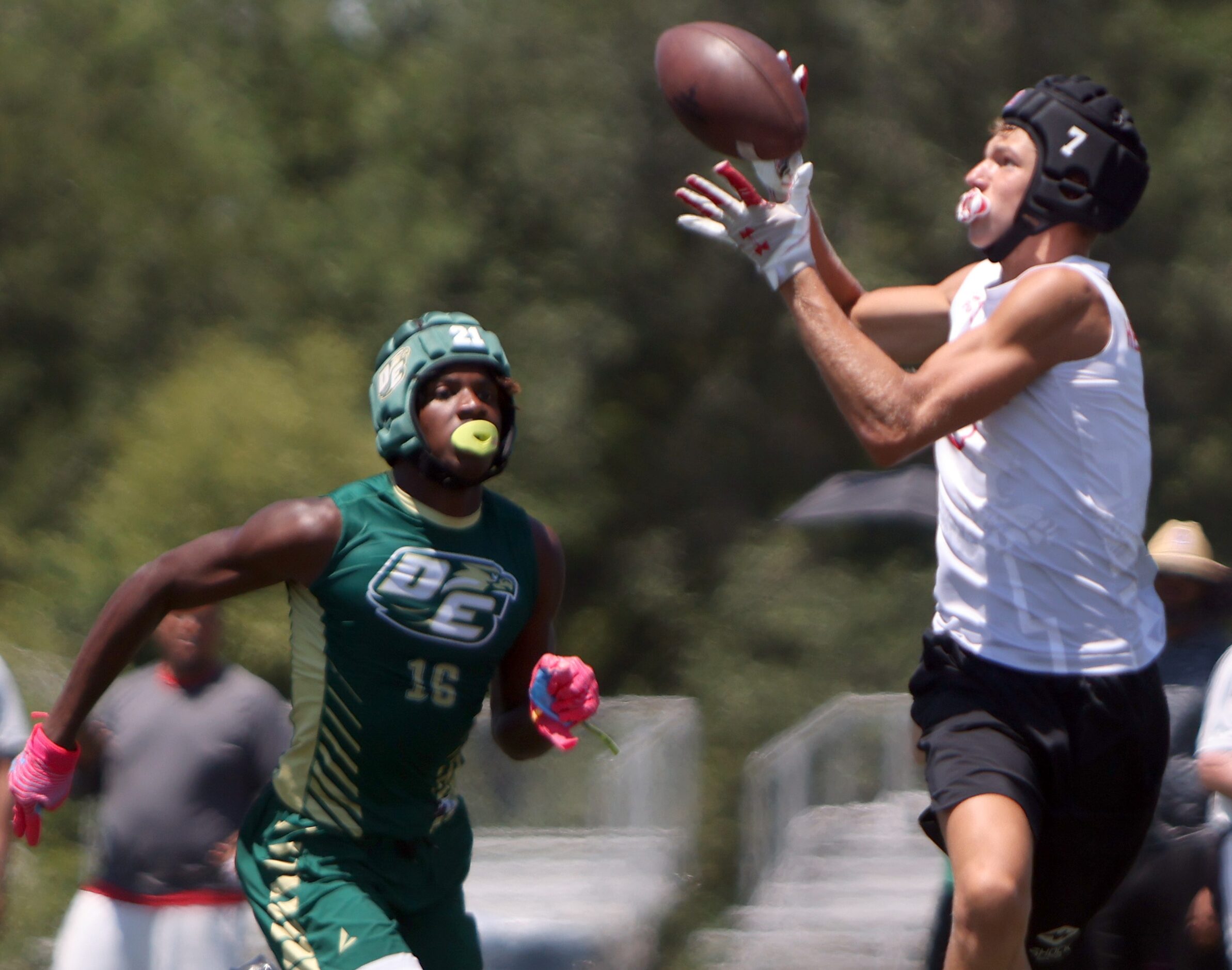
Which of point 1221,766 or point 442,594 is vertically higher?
point 442,594

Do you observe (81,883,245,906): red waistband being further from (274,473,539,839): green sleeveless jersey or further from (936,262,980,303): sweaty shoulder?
(936,262,980,303): sweaty shoulder

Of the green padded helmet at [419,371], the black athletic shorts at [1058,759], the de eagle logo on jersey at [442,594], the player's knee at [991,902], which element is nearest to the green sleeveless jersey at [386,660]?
the de eagle logo on jersey at [442,594]

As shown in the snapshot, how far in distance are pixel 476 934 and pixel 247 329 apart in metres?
15.1

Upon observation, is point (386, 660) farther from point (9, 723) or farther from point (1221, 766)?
point (1221, 766)

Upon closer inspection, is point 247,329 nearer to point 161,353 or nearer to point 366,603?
point 161,353

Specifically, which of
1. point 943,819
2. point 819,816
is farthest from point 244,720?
point 819,816

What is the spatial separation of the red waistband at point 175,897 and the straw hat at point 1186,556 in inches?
126

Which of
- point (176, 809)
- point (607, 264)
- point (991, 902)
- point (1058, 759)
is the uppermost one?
point (607, 264)

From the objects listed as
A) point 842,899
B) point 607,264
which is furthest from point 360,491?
point 607,264

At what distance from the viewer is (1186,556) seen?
5.73 metres

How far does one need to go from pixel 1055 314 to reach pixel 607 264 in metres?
15.5

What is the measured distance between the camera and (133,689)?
19.4 ft

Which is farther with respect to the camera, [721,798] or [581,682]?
[721,798]

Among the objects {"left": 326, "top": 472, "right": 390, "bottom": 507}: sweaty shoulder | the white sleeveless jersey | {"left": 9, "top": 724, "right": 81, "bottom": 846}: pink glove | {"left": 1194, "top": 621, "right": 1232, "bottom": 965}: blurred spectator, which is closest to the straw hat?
{"left": 1194, "top": 621, "right": 1232, "bottom": 965}: blurred spectator
